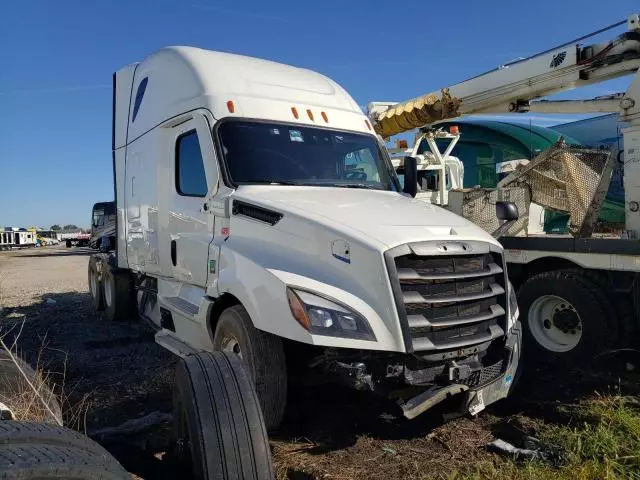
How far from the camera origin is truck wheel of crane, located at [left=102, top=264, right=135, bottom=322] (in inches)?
330

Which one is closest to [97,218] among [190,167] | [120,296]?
[120,296]

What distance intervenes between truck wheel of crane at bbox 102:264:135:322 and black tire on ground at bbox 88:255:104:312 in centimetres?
72

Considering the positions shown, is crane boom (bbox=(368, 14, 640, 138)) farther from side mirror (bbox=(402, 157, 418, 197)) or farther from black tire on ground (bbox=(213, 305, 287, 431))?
black tire on ground (bbox=(213, 305, 287, 431))

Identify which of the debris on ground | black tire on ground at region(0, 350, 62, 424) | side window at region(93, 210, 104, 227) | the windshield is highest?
the windshield

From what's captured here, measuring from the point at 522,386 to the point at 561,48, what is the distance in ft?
14.6

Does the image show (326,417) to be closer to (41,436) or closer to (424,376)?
(424,376)

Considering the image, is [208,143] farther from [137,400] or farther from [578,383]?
[578,383]

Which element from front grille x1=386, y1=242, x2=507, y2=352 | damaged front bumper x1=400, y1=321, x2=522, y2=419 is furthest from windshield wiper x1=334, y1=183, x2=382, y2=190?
damaged front bumper x1=400, y1=321, x2=522, y2=419

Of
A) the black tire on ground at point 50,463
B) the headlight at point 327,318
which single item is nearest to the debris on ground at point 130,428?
the headlight at point 327,318

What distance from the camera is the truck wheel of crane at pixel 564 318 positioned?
548 centimetres

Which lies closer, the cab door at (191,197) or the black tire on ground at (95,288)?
the cab door at (191,197)

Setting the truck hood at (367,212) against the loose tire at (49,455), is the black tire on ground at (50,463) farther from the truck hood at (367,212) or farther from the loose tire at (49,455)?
the truck hood at (367,212)

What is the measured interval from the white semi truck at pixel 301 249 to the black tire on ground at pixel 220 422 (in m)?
0.66

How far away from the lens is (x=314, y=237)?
3.83 metres
